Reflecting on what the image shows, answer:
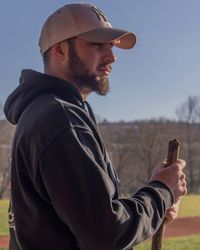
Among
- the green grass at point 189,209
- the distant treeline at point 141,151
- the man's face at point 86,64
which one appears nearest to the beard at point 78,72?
the man's face at point 86,64

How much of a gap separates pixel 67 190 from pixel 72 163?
0.32 feet

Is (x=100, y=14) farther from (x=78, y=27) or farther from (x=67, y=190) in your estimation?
(x=67, y=190)

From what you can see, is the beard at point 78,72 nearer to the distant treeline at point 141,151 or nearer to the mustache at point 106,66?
the mustache at point 106,66

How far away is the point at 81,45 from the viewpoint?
7.12 ft

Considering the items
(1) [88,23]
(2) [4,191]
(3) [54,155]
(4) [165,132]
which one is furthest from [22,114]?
(4) [165,132]

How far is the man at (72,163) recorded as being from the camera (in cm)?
178

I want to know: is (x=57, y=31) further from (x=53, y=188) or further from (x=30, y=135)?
(x=53, y=188)

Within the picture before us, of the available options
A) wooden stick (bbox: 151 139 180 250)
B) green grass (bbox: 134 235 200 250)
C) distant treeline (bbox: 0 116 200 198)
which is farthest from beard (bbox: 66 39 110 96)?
distant treeline (bbox: 0 116 200 198)

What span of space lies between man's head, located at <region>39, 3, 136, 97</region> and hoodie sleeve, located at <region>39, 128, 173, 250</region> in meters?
0.40

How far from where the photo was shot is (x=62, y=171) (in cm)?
177

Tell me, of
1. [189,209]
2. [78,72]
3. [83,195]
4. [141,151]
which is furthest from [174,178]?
[141,151]

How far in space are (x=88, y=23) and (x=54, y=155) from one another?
68cm

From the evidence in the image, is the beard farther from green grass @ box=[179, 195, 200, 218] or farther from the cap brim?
green grass @ box=[179, 195, 200, 218]

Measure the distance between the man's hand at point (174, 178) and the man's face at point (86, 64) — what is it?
47cm
